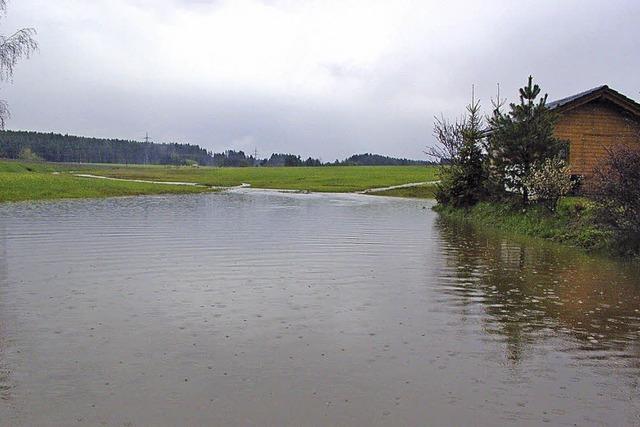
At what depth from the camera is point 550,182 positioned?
20.8 metres

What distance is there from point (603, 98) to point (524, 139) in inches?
369

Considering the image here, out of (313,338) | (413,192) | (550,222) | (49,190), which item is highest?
(49,190)

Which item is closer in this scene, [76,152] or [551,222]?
[551,222]

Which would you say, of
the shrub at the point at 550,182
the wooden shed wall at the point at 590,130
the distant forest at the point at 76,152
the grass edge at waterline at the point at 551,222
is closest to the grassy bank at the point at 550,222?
the grass edge at waterline at the point at 551,222

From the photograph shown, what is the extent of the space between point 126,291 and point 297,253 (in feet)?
19.5

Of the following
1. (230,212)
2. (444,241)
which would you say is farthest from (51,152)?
(444,241)

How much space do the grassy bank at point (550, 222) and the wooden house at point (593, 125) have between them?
574 centimetres

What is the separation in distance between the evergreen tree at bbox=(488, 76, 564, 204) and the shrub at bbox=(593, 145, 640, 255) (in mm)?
7309

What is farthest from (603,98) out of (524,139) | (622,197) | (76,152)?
(76,152)

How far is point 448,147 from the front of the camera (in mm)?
34312

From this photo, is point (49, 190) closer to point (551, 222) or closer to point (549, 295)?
point (551, 222)

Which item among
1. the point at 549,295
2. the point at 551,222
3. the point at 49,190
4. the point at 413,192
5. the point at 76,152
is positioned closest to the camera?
the point at 549,295

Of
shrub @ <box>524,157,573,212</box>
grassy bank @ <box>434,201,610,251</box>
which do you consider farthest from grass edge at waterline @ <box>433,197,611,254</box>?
shrub @ <box>524,157,573,212</box>

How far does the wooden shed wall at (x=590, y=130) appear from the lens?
29125 mm
